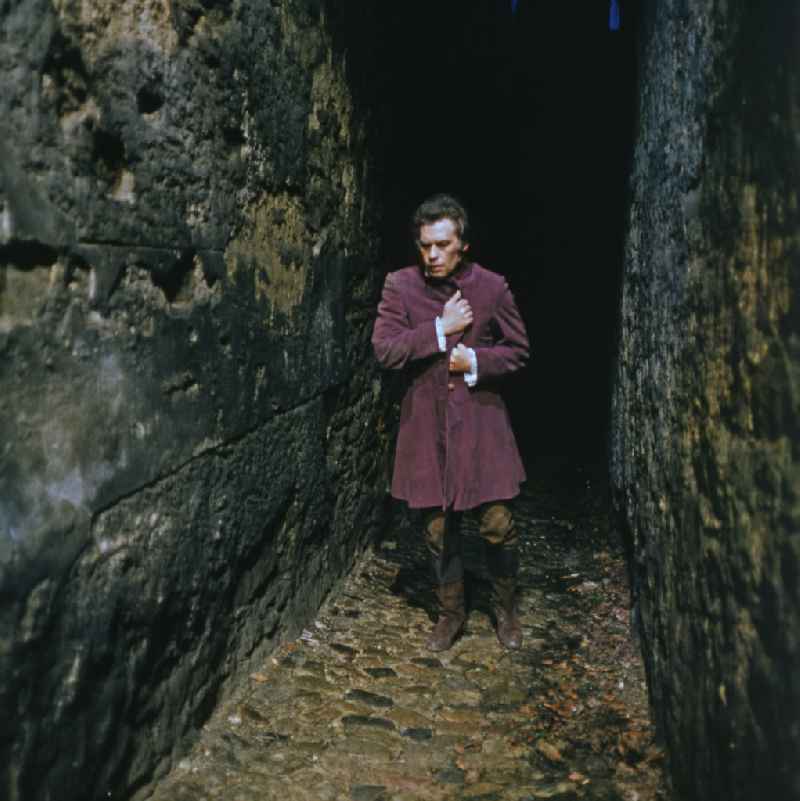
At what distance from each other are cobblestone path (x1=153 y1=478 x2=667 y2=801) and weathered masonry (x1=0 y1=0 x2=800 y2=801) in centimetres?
16

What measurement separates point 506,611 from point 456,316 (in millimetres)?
1304

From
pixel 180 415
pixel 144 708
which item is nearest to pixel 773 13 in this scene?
pixel 180 415

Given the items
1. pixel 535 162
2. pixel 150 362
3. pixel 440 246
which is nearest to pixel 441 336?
pixel 440 246

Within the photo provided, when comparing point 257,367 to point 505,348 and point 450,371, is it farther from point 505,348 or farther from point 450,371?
point 505,348

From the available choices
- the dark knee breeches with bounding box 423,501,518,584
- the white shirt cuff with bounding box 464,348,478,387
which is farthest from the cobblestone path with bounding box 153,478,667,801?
the white shirt cuff with bounding box 464,348,478,387

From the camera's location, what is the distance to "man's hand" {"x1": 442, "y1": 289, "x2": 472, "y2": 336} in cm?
343

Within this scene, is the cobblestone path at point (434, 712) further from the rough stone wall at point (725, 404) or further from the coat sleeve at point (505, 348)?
the coat sleeve at point (505, 348)

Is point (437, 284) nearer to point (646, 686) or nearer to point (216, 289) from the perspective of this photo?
point (216, 289)

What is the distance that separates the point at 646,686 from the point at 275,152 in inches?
94.7

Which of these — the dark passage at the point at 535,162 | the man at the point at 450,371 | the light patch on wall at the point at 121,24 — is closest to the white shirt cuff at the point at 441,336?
the man at the point at 450,371

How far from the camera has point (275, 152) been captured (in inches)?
128

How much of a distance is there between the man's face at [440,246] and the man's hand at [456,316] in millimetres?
126

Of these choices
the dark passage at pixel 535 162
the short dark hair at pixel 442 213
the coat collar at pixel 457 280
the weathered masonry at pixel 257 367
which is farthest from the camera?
the dark passage at pixel 535 162

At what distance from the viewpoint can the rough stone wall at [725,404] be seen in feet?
5.44
